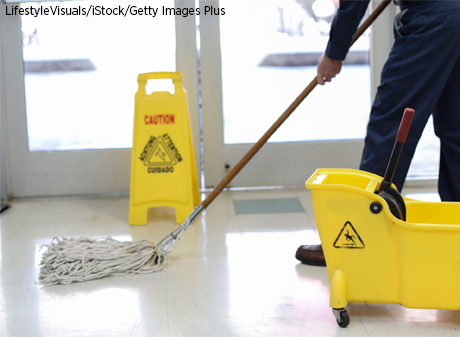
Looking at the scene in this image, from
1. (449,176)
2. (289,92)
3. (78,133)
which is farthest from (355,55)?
(78,133)

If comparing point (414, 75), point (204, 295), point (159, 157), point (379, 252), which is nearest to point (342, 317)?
point (379, 252)

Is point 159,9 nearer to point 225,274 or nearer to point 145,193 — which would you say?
point 145,193

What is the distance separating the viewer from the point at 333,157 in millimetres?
2947

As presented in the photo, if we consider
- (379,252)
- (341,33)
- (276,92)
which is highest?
(341,33)

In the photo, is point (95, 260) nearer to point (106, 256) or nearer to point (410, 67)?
point (106, 256)

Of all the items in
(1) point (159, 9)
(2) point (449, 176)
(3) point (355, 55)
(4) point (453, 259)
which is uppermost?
(1) point (159, 9)

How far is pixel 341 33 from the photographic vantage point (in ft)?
5.25

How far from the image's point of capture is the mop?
180cm

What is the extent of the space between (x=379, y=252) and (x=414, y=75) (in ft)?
1.70

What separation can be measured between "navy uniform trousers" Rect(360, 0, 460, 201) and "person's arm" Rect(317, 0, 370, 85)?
14 cm

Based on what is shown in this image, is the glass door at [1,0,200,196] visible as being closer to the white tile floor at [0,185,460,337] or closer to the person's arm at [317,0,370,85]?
the white tile floor at [0,185,460,337]

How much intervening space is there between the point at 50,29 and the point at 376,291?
85.4 inches

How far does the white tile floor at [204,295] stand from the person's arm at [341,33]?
0.66m

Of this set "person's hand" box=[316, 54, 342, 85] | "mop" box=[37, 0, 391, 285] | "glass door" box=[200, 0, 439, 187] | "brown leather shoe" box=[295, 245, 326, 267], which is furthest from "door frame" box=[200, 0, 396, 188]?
"person's hand" box=[316, 54, 342, 85]
